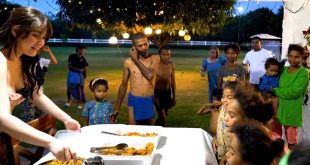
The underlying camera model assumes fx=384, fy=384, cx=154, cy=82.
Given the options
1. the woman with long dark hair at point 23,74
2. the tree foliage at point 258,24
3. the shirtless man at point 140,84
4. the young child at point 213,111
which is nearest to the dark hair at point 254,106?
the young child at point 213,111

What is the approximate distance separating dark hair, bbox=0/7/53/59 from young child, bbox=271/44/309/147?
3.59 metres

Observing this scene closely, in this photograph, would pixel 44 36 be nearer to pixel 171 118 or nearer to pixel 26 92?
pixel 26 92

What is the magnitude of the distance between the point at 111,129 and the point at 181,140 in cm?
55

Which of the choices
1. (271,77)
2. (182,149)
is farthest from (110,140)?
(271,77)

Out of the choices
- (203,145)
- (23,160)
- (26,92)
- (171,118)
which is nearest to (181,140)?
(203,145)

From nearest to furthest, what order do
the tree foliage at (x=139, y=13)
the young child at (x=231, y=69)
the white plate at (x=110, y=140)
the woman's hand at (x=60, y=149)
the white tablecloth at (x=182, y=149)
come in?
the woman's hand at (x=60, y=149) < the white plate at (x=110, y=140) < the white tablecloth at (x=182, y=149) < the young child at (x=231, y=69) < the tree foliage at (x=139, y=13)

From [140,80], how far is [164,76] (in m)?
1.52

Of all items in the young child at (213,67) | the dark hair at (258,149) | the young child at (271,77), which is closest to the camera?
the dark hair at (258,149)

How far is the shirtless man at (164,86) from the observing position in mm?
6352

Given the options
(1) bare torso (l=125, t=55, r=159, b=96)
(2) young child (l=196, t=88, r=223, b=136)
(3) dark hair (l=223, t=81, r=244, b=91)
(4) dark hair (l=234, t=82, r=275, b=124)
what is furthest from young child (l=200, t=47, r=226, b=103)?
(4) dark hair (l=234, t=82, r=275, b=124)

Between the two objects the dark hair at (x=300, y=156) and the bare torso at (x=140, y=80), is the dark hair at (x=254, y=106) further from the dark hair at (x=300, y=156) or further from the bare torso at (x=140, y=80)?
the bare torso at (x=140, y=80)

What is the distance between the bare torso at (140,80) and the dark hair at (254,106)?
2101mm

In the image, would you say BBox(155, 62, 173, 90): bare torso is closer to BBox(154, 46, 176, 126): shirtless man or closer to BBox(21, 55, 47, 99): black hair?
BBox(154, 46, 176, 126): shirtless man

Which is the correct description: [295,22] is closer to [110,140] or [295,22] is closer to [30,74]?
[110,140]
